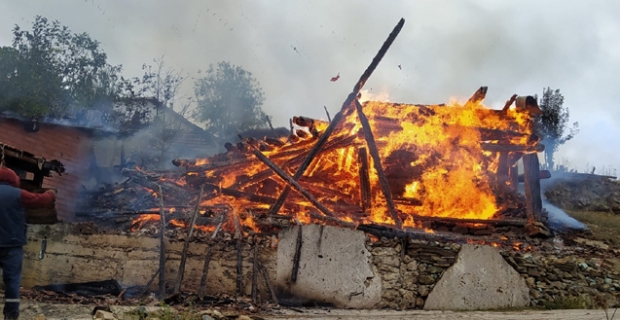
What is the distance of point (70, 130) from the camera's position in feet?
57.3

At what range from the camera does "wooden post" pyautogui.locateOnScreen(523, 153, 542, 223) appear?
11617 mm

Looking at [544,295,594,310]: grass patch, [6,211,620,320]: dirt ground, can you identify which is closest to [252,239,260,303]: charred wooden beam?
[6,211,620,320]: dirt ground

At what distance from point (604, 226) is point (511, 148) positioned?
5.42 m

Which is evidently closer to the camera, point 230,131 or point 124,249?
point 124,249

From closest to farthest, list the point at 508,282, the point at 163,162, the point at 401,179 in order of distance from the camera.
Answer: the point at 508,282, the point at 401,179, the point at 163,162

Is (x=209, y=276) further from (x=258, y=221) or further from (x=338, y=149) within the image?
(x=338, y=149)

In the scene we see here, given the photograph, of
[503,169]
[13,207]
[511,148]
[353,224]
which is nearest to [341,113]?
[353,224]

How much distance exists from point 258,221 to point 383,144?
4.28m

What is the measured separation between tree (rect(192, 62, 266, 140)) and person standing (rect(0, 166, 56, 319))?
23.1m

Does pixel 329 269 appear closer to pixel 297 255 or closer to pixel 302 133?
pixel 297 255

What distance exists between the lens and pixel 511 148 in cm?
1234

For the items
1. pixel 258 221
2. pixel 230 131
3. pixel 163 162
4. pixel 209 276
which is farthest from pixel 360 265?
pixel 230 131

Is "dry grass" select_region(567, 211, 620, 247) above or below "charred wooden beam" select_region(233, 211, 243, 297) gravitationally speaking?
above

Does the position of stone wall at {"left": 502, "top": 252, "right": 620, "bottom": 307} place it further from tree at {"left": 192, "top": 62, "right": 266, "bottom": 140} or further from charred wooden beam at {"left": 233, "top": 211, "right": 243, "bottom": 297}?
tree at {"left": 192, "top": 62, "right": 266, "bottom": 140}
